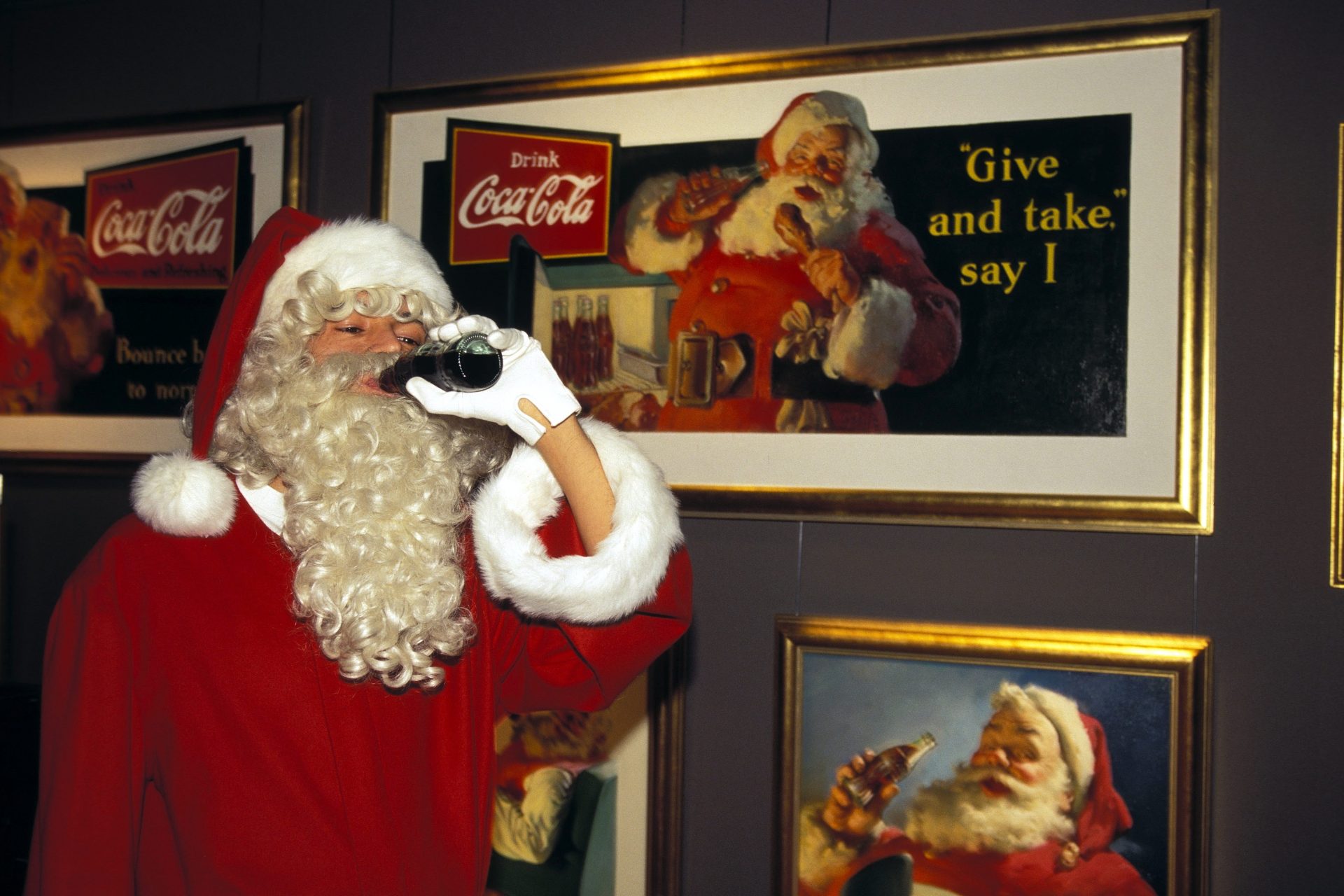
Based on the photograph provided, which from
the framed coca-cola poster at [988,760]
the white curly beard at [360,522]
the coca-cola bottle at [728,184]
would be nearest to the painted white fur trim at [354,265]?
the white curly beard at [360,522]

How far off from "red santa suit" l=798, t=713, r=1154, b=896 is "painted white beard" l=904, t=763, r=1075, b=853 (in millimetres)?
14

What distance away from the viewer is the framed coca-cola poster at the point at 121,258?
225cm

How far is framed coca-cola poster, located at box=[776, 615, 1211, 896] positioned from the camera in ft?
5.56

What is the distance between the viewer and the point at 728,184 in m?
1.94

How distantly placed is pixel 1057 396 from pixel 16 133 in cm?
237

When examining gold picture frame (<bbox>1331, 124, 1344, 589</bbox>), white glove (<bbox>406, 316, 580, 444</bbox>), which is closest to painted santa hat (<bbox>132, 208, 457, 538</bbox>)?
white glove (<bbox>406, 316, 580, 444</bbox>)

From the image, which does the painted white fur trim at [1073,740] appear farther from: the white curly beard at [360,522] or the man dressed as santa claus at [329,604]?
the white curly beard at [360,522]

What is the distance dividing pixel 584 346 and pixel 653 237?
24 cm

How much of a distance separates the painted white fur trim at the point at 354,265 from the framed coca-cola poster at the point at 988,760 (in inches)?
35.8

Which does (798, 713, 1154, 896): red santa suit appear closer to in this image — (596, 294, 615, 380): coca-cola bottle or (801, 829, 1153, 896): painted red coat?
(801, 829, 1153, 896): painted red coat

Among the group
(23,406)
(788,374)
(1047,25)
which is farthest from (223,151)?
(1047,25)

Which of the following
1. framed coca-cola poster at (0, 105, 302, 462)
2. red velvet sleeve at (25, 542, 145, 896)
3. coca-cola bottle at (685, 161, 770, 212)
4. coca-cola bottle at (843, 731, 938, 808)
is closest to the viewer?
red velvet sleeve at (25, 542, 145, 896)

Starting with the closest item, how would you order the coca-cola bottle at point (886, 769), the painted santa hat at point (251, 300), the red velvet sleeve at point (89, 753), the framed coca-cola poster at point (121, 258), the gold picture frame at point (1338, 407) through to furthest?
the red velvet sleeve at point (89, 753)
the painted santa hat at point (251, 300)
the gold picture frame at point (1338, 407)
the coca-cola bottle at point (886, 769)
the framed coca-cola poster at point (121, 258)

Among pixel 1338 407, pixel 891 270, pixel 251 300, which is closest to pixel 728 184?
pixel 891 270
